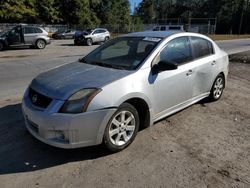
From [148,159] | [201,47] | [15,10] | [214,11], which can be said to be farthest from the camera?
[214,11]

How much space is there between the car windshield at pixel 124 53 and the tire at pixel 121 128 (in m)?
0.69

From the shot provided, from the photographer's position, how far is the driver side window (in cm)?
457

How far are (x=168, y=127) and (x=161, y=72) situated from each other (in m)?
1.00

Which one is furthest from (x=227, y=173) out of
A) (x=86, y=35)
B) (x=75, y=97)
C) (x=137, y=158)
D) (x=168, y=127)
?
(x=86, y=35)

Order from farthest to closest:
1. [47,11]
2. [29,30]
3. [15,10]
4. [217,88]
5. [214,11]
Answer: [214,11], [47,11], [15,10], [29,30], [217,88]

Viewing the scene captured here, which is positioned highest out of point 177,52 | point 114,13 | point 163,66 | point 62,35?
point 114,13

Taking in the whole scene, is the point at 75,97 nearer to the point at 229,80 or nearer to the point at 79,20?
the point at 229,80

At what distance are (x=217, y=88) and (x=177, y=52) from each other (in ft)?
6.03

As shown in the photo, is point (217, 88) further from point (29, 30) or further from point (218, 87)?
point (29, 30)

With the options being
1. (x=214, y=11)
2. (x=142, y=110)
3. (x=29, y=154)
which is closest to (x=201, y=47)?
(x=142, y=110)

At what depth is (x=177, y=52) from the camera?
4.84m

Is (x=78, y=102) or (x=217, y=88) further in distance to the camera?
(x=217, y=88)

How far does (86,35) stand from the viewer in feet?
83.9

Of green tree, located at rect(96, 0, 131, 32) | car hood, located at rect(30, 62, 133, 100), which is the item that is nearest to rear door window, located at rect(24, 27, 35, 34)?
car hood, located at rect(30, 62, 133, 100)
